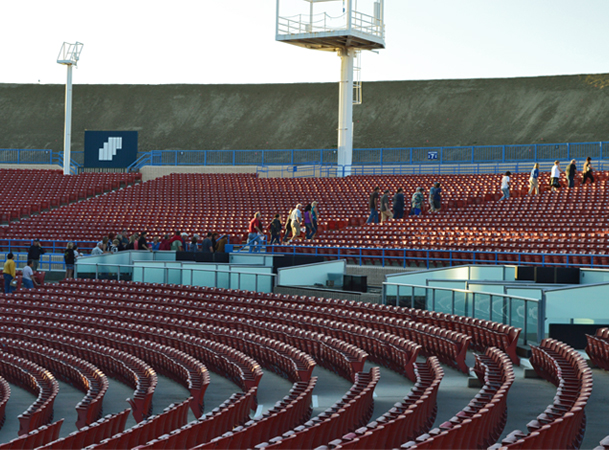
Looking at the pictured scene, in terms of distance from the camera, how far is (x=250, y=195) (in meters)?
29.1

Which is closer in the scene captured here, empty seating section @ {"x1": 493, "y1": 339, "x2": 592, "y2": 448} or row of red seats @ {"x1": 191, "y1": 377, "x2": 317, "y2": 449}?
empty seating section @ {"x1": 493, "y1": 339, "x2": 592, "y2": 448}

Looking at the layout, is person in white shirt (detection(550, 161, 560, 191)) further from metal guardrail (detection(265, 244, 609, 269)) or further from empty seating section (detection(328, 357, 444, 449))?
empty seating section (detection(328, 357, 444, 449))

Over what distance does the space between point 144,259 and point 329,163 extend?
15.1 meters

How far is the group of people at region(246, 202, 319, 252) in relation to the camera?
21.5m

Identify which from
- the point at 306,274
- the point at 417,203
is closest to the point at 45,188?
the point at 417,203

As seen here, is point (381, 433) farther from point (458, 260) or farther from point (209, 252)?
point (209, 252)

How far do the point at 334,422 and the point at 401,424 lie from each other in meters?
0.57

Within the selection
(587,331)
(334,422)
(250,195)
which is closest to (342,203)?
(250,195)

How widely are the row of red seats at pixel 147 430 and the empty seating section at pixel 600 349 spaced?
5.42m

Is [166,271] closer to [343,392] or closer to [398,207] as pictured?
[398,207]

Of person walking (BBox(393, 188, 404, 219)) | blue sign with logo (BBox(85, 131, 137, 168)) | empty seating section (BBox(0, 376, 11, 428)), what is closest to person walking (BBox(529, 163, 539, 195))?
person walking (BBox(393, 188, 404, 219))

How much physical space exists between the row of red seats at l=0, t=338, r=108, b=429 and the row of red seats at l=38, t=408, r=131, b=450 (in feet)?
3.46

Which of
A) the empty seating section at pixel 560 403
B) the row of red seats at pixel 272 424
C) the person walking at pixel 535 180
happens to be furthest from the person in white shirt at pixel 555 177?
the row of red seats at pixel 272 424

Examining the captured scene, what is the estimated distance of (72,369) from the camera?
35.0 feet
